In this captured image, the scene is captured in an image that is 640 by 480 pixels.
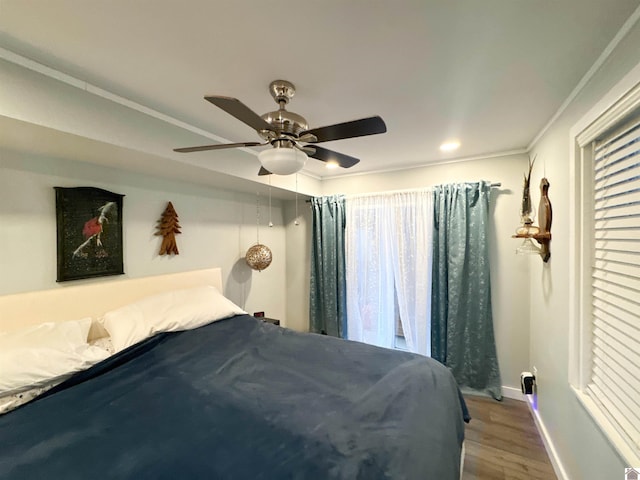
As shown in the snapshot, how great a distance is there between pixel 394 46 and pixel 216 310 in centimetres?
224

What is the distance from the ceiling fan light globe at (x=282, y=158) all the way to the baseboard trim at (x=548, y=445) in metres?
2.54

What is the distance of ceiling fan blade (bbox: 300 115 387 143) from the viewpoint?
1218mm

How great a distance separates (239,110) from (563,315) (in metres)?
2.26

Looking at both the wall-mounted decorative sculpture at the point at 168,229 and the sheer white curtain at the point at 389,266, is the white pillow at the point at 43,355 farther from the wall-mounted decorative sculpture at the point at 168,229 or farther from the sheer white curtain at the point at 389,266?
the sheer white curtain at the point at 389,266

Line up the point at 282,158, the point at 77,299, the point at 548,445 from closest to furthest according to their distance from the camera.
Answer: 1. the point at 282,158
2. the point at 77,299
3. the point at 548,445

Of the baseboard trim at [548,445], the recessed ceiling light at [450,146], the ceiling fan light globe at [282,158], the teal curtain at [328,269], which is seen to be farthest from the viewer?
the teal curtain at [328,269]

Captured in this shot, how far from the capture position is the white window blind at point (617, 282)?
112cm

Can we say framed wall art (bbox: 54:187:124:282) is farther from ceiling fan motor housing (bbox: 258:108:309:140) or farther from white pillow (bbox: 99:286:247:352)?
ceiling fan motor housing (bbox: 258:108:309:140)

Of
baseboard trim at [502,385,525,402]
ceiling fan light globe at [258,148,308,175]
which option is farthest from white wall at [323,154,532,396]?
ceiling fan light globe at [258,148,308,175]

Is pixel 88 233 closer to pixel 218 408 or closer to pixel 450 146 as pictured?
pixel 218 408

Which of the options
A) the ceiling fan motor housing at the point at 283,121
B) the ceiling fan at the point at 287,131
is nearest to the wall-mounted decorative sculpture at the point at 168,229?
the ceiling fan at the point at 287,131

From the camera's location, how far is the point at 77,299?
1.86 m

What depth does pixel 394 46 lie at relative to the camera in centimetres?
121

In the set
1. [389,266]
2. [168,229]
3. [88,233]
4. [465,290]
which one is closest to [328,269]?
[389,266]
